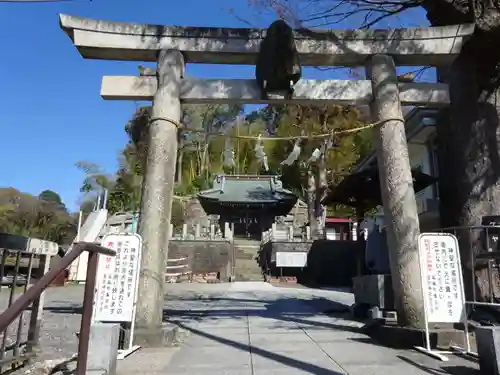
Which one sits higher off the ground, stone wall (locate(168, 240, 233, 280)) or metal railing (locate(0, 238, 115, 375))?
stone wall (locate(168, 240, 233, 280))

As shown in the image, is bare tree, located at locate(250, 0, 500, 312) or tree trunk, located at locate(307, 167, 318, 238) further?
tree trunk, located at locate(307, 167, 318, 238)

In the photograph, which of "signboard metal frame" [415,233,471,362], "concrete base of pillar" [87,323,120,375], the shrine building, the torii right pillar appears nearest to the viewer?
"concrete base of pillar" [87,323,120,375]

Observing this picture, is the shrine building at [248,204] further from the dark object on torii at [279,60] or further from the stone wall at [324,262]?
the dark object on torii at [279,60]

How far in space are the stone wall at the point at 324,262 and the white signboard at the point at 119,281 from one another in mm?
19343

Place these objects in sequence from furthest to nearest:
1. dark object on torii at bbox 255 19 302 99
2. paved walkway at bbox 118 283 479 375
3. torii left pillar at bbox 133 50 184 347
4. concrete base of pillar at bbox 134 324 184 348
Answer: dark object on torii at bbox 255 19 302 99 → torii left pillar at bbox 133 50 184 347 → concrete base of pillar at bbox 134 324 184 348 → paved walkway at bbox 118 283 479 375

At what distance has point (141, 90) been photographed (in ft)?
19.8

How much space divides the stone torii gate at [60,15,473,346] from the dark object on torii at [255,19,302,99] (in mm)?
341

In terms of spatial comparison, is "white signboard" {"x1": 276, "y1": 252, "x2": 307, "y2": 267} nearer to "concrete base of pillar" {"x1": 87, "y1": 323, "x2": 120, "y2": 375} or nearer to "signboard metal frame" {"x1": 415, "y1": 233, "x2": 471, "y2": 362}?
"signboard metal frame" {"x1": 415, "y1": 233, "x2": 471, "y2": 362}

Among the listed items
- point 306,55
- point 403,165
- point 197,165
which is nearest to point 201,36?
point 306,55

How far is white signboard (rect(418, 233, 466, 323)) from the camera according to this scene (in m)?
4.50

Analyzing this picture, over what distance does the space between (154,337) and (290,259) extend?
1855 cm

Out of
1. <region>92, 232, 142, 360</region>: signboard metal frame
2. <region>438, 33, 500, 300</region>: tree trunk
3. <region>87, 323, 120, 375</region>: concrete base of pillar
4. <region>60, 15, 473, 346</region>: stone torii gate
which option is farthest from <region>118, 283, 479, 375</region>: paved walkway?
<region>438, 33, 500, 300</region>: tree trunk

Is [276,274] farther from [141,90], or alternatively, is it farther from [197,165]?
[197,165]

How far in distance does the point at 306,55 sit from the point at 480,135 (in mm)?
3107
